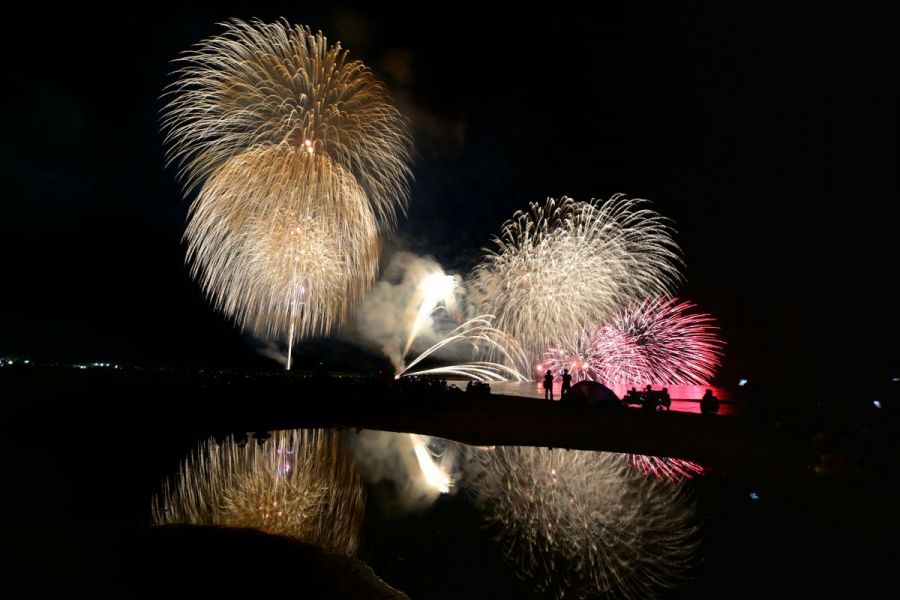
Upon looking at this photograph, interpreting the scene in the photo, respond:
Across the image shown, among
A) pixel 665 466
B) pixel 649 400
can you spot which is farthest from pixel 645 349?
pixel 665 466

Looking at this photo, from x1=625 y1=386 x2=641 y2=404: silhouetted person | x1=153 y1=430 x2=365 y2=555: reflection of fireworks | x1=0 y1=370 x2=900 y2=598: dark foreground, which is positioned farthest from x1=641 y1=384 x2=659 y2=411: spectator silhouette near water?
x1=153 y1=430 x2=365 y2=555: reflection of fireworks

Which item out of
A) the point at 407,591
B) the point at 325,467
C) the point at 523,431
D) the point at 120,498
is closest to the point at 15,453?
the point at 120,498

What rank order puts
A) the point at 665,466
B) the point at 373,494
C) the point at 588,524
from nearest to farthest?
1. the point at 588,524
2. the point at 373,494
3. the point at 665,466

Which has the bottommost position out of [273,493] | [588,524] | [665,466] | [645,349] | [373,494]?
[273,493]

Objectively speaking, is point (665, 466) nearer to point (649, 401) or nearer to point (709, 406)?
point (649, 401)

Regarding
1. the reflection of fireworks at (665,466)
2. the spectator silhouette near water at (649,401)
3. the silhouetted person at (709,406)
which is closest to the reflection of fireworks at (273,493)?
the reflection of fireworks at (665,466)

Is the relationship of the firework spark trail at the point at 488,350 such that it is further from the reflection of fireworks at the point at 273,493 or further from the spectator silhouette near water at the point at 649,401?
the reflection of fireworks at the point at 273,493

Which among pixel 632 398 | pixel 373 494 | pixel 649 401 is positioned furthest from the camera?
pixel 632 398
